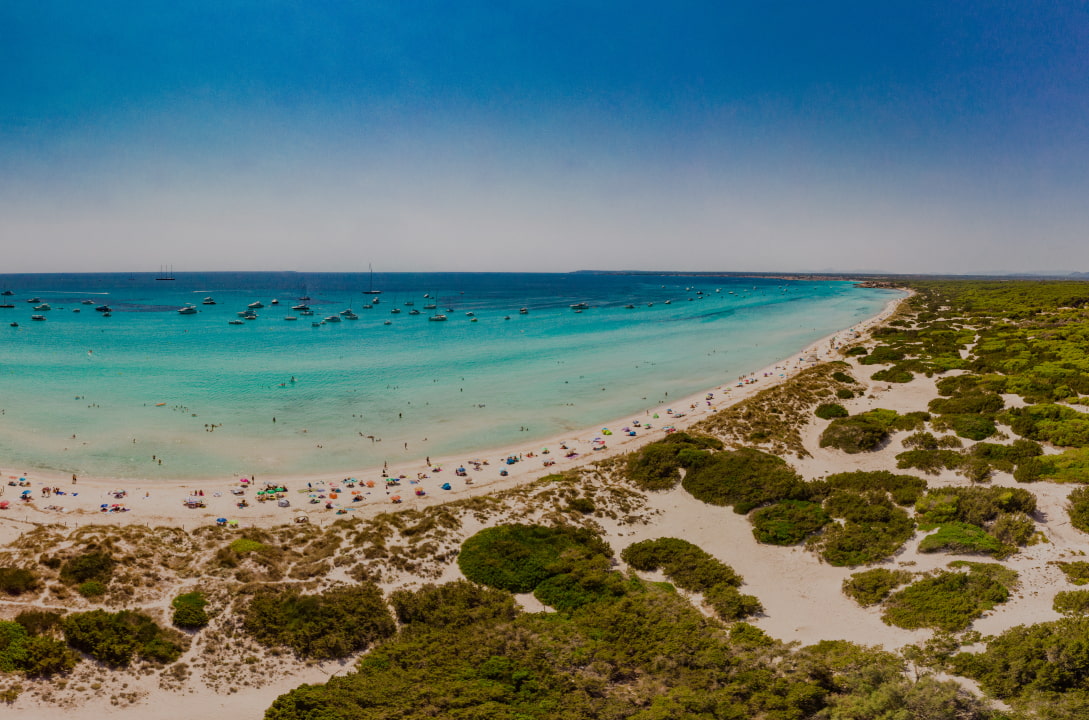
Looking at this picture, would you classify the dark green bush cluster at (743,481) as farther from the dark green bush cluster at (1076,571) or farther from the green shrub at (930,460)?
the dark green bush cluster at (1076,571)

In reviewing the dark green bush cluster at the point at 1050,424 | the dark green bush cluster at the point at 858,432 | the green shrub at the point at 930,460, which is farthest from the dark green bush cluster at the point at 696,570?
the dark green bush cluster at the point at 1050,424

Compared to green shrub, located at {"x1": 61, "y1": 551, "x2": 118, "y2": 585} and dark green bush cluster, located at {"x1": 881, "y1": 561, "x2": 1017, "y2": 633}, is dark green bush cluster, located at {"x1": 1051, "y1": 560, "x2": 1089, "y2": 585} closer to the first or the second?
dark green bush cluster, located at {"x1": 881, "y1": 561, "x2": 1017, "y2": 633}

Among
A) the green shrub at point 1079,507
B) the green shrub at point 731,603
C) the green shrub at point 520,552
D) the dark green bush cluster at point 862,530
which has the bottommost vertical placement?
the green shrub at point 731,603

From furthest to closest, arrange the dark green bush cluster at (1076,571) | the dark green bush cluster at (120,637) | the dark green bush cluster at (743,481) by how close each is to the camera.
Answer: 1. the dark green bush cluster at (743,481)
2. the dark green bush cluster at (1076,571)
3. the dark green bush cluster at (120,637)

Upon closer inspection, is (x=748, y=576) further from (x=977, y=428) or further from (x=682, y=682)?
(x=977, y=428)

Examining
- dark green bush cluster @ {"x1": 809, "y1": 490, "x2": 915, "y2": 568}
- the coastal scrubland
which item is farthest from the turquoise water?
dark green bush cluster @ {"x1": 809, "y1": 490, "x2": 915, "y2": 568}

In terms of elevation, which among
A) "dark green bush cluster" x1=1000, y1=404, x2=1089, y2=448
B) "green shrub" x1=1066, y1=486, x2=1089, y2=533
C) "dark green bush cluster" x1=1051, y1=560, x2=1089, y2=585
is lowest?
"dark green bush cluster" x1=1051, y1=560, x2=1089, y2=585

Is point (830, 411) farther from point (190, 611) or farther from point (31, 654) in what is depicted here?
point (31, 654)

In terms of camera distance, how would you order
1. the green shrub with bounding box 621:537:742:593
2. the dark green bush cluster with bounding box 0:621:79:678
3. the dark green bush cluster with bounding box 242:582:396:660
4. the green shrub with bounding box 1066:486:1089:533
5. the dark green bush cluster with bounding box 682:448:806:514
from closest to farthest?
the dark green bush cluster with bounding box 0:621:79:678, the dark green bush cluster with bounding box 242:582:396:660, the green shrub with bounding box 621:537:742:593, the green shrub with bounding box 1066:486:1089:533, the dark green bush cluster with bounding box 682:448:806:514
